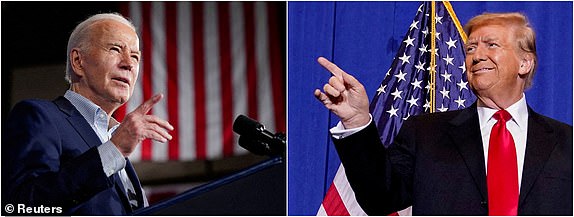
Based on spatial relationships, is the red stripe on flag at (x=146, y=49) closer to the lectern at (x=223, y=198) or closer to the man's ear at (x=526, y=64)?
the lectern at (x=223, y=198)

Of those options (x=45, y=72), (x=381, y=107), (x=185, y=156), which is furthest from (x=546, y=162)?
(x=45, y=72)

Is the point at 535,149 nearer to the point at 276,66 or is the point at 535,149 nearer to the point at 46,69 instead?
the point at 276,66

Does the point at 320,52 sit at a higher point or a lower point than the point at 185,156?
higher

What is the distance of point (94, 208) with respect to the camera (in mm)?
2898

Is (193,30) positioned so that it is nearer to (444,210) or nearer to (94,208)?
(94,208)

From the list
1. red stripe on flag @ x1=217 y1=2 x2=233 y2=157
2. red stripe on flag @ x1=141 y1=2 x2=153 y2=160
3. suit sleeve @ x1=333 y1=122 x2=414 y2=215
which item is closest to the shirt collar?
suit sleeve @ x1=333 y1=122 x2=414 y2=215

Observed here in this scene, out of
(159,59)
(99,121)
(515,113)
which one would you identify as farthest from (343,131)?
(99,121)

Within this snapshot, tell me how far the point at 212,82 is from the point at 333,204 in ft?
2.03

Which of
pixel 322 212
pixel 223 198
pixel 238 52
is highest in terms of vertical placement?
pixel 238 52

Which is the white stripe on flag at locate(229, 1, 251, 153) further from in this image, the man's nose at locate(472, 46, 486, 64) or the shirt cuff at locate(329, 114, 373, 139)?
the man's nose at locate(472, 46, 486, 64)

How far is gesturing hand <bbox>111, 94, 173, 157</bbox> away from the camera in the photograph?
292cm

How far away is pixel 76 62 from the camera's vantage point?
298 centimetres

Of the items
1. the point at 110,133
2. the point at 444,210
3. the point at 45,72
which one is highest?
the point at 45,72

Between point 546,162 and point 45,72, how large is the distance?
1.75m
